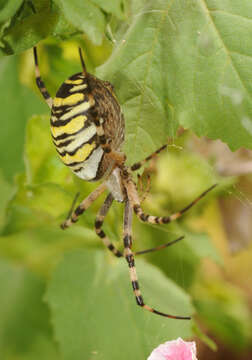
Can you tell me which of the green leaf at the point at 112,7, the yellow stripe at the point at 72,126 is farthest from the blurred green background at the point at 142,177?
the yellow stripe at the point at 72,126

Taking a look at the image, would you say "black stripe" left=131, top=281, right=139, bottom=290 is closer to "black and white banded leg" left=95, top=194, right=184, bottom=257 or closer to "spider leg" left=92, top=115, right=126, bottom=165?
"black and white banded leg" left=95, top=194, right=184, bottom=257

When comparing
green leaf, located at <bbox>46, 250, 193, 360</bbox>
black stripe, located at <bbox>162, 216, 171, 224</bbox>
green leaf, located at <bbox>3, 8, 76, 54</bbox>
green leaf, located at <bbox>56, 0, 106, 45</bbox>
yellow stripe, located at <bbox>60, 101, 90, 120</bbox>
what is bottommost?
green leaf, located at <bbox>46, 250, 193, 360</bbox>

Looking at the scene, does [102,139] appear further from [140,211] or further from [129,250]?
[129,250]

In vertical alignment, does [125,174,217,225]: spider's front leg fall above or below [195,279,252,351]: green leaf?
above

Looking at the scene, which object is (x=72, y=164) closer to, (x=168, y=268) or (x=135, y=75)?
(x=135, y=75)

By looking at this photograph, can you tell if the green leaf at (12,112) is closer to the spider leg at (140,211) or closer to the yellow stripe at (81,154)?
the spider leg at (140,211)

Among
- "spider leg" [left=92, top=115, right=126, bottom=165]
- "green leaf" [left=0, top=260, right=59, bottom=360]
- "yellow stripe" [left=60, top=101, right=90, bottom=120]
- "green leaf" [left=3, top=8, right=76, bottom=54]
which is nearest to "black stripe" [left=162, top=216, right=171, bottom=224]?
"spider leg" [left=92, top=115, right=126, bottom=165]
